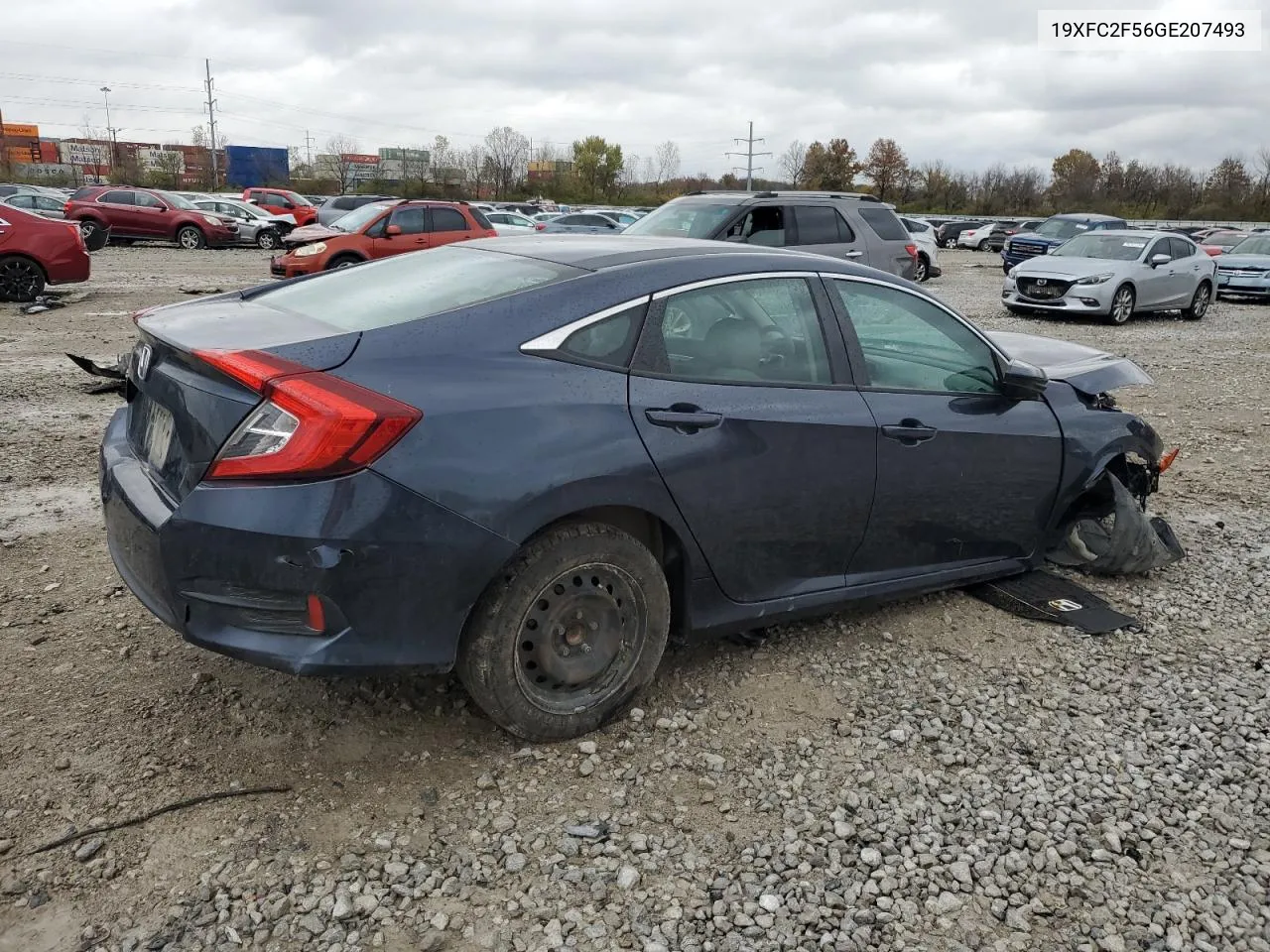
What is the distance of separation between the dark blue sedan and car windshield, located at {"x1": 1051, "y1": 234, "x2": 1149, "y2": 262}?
14.5 metres

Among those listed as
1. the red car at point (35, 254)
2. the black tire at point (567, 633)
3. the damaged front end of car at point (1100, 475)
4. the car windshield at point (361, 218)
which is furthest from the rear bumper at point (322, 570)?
the car windshield at point (361, 218)

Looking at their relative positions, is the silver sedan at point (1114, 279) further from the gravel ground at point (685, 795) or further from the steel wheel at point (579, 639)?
the steel wheel at point (579, 639)

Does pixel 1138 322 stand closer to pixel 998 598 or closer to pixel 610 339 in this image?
pixel 998 598

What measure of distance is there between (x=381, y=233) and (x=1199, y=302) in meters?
14.8

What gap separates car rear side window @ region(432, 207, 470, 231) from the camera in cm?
1666

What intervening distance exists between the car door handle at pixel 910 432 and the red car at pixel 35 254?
12.7m

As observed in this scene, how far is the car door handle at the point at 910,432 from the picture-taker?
367cm

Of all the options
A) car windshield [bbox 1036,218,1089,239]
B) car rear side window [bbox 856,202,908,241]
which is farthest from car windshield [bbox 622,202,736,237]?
car windshield [bbox 1036,218,1089,239]

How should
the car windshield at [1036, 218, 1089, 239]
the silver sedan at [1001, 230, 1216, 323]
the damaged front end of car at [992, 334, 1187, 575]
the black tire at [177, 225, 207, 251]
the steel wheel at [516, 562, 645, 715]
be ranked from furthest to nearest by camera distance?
the car windshield at [1036, 218, 1089, 239] < the black tire at [177, 225, 207, 251] < the silver sedan at [1001, 230, 1216, 323] < the damaged front end of car at [992, 334, 1187, 575] < the steel wheel at [516, 562, 645, 715]

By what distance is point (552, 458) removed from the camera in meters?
2.81

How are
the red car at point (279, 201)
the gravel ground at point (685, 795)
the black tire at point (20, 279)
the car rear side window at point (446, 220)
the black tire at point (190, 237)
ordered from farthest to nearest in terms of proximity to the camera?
the red car at point (279, 201) → the black tire at point (190, 237) → the car rear side window at point (446, 220) → the black tire at point (20, 279) → the gravel ground at point (685, 795)

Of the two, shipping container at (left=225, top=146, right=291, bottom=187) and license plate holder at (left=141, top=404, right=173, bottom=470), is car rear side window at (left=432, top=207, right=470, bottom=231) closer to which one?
license plate holder at (left=141, top=404, right=173, bottom=470)

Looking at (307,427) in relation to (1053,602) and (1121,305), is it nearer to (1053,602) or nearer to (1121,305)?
(1053,602)

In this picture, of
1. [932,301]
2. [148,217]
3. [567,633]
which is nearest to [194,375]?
[567,633]
